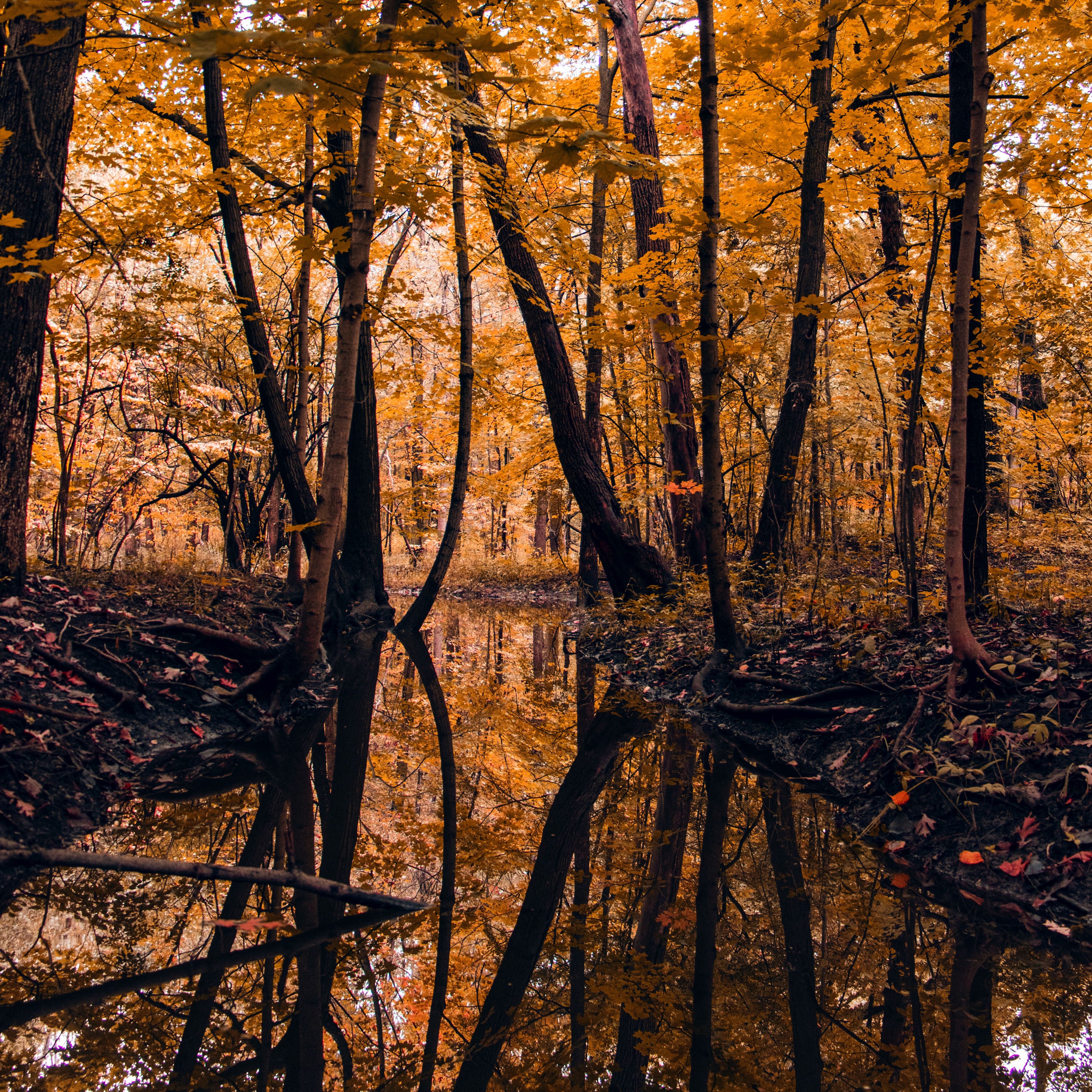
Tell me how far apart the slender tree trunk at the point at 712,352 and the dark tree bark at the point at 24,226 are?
460 centimetres

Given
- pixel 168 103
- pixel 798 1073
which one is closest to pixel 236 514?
pixel 168 103

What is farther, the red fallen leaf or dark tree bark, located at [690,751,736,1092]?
the red fallen leaf

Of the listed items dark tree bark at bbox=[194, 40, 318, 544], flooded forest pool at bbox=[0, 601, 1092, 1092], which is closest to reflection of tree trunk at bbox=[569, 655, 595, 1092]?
flooded forest pool at bbox=[0, 601, 1092, 1092]

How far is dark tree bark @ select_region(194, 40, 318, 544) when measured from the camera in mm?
7613

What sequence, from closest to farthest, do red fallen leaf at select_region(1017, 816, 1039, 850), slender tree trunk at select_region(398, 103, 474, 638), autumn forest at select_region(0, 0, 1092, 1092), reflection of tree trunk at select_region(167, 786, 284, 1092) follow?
reflection of tree trunk at select_region(167, 786, 284, 1092) → autumn forest at select_region(0, 0, 1092, 1092) → red fallen leaf at select_region(1017, 816, 1039, 850) → slender tree trunk at select_region(398, 103, 474, 638)

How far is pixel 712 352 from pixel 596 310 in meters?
4.58

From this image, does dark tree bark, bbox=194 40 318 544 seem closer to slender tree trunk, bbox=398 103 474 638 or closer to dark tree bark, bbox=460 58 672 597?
slender tree trunk, bbox=398 103 474 638

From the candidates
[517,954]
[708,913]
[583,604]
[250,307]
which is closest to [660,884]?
[708,913]

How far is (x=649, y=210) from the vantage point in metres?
9.59

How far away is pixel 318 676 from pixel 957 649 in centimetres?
570

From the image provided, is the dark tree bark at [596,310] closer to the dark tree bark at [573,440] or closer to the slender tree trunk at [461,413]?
the dark tree bark at [573,440]

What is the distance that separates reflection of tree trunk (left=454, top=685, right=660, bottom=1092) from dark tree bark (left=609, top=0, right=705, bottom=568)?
11.5ft

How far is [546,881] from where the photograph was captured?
11.9ft

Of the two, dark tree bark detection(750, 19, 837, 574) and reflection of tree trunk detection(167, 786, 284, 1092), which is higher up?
dark tree bark detection(750, 19, 837, 574)
